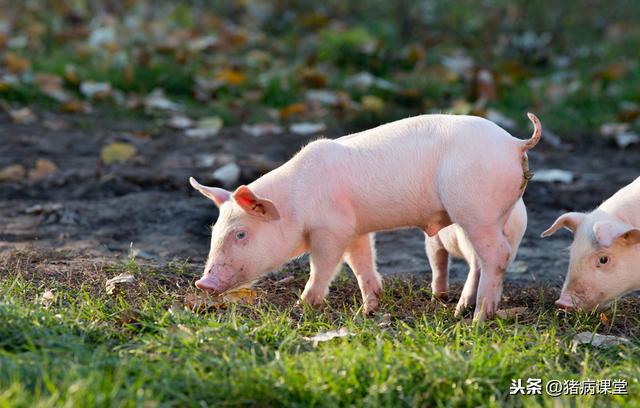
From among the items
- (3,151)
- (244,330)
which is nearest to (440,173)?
(244,330)

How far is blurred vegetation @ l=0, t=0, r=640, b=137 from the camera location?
887 centimetres

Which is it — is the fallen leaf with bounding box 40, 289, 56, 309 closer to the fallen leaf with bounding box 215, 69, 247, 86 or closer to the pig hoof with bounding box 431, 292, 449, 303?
the pig hoof with bounding box 431, 292, 449, 303

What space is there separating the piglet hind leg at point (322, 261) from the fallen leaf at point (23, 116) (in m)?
4.34

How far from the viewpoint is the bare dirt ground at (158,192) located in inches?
230

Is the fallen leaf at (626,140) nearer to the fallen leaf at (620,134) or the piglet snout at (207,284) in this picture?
the fallen leaf at (620,134)

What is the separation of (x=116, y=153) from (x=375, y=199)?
10.9 feet

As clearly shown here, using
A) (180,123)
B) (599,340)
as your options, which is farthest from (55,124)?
(599,340)

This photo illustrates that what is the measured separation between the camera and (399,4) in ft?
37.5

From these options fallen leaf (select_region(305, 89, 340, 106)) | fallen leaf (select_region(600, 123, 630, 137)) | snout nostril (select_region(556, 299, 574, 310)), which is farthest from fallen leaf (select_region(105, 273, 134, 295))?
fallen leaf (select_region(600, 123, 630, 137))

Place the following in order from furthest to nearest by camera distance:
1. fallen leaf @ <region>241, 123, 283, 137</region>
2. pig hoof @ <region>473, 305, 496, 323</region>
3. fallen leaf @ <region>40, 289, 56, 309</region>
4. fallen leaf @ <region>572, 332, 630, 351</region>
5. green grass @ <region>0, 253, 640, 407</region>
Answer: fallen leaf @ <region>241, 123, 283, 137</region> → pig hoof @ <region>473, 305, 496, 323</region> → fallen leaf @ <region>40, 289, 56, 309</region> → fallen leaf @ <region>572, 332, 630, 351</region> → green grass @ <region>0, 253, 640, 407</region>

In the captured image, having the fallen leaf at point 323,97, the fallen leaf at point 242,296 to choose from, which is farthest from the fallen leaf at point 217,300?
the fallen leaf at point 323,97

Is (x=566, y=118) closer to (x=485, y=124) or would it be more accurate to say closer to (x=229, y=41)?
(x=229, y=41)

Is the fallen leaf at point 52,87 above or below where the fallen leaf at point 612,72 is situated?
below

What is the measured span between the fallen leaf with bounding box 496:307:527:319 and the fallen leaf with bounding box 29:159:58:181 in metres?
3.82
